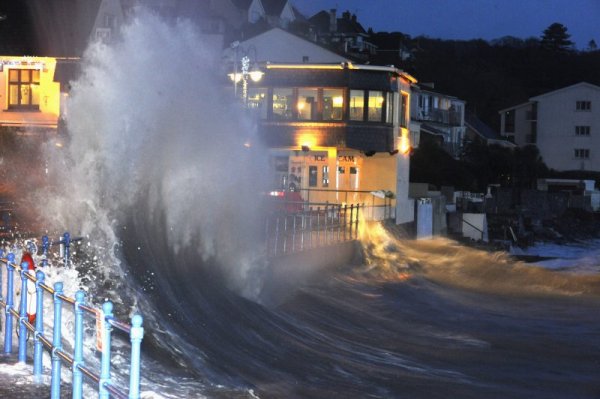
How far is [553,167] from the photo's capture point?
9094cm

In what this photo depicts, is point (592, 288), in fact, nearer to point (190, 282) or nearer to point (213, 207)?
point (213, 207)

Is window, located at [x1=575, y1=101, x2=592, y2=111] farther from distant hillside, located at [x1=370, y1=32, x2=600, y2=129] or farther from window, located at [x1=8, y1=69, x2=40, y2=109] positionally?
window, located at [x1=8, y1=69, x2=40, y2=109]

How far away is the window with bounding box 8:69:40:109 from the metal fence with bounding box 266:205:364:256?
17782 millimetres

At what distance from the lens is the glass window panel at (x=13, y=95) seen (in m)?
42.7

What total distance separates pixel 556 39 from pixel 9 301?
149424 millimetres

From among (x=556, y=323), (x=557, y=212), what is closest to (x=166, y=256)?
(x=556, y=323)

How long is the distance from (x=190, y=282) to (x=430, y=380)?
520 centimetres

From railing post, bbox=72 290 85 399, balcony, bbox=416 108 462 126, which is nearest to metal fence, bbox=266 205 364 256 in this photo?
railing post, bbox=72 290 85 399

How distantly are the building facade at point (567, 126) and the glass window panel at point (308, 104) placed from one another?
51.3 metres

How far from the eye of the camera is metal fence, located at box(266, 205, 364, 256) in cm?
2428

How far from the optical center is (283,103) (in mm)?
43656

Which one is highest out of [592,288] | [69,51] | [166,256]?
[69,51]

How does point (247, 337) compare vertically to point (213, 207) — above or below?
below

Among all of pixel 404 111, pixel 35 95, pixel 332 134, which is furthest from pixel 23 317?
pixel 404 111
